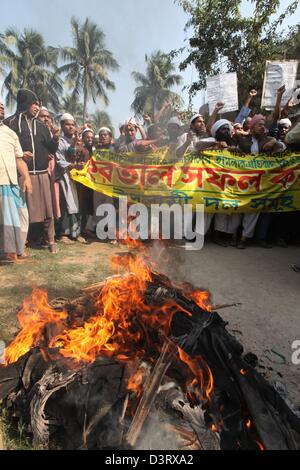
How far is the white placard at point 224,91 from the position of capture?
730 cm

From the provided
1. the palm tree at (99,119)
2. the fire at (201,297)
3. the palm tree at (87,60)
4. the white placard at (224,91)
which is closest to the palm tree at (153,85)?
the palm tree at (87,60)

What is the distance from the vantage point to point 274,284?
16.1 feet

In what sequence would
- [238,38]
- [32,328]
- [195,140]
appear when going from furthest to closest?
[238,38] < [195,140] < [32,328]

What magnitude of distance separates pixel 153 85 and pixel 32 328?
40460 millimetres

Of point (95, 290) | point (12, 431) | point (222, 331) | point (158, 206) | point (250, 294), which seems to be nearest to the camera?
point (12, 431)

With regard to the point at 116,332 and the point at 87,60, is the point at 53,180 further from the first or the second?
the point at 87,60

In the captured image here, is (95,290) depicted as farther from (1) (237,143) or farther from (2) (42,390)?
(1) (237,143)

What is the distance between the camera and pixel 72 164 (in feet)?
21.7

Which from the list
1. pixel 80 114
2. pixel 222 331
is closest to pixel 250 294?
pixel 222 331

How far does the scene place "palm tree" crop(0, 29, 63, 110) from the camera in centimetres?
3144

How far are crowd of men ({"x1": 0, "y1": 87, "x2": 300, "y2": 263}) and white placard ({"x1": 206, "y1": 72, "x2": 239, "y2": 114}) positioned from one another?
550 millimetres

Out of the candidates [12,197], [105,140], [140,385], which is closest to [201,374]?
[140,385]

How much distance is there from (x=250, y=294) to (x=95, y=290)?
2229mm

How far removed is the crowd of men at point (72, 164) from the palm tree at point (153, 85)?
33.3 m
